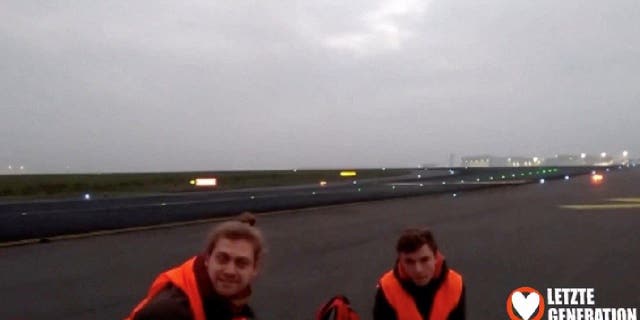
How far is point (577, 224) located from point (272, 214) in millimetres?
10763

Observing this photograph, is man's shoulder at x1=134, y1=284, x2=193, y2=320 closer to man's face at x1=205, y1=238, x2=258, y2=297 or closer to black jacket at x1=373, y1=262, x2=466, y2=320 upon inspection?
man's face at x1=205, y1=238, x2=258, y2=297

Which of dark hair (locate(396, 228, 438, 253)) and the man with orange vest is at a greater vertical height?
dark hair (locate(396, 228, 438, 253))

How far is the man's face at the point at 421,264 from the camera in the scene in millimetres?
4211

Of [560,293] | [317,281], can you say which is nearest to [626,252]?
[560,293]

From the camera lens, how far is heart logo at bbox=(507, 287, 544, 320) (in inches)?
322

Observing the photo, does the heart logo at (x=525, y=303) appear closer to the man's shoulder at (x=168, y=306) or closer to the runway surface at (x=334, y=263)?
the runway surface at (x=334, y=263)

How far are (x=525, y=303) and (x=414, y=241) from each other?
5.26 meters

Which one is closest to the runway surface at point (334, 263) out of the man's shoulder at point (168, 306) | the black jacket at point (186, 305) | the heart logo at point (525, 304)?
the heart logo at point (525, 304)

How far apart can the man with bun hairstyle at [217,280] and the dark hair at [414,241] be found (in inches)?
49.0

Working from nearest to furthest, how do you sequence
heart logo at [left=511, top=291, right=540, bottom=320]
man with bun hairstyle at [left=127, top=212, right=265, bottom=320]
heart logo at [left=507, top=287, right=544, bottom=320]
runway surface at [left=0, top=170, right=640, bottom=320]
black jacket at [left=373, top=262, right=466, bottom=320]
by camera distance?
man with bun hairstyle at [left=127, top=212, right=265, bottom=320] → black jacket at [left=373, top=262, right=466, bottom=320] → heart logo at [left=507, top=287, right=544, bottom=320] → heart logo at [left=511, top=291, right=540, bottom=320] → runway surface at [left=0, top=170, right=640, bottom=320]

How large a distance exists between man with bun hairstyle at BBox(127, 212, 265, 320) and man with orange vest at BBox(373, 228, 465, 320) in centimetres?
127

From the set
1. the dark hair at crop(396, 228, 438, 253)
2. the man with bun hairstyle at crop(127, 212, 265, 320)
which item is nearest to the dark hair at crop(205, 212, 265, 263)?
the man with bun hairstyle at crop(127, 212, 265, 320)

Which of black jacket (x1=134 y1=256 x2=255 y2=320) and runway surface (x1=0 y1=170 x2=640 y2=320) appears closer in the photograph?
black jacket (x1=134 y1=256 x2=255 y2=320)

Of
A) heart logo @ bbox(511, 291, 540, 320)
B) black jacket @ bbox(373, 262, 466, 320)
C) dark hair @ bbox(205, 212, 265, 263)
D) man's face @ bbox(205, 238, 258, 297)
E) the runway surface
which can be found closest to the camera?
man's face @ bbox(205, 238, 258, 297)
